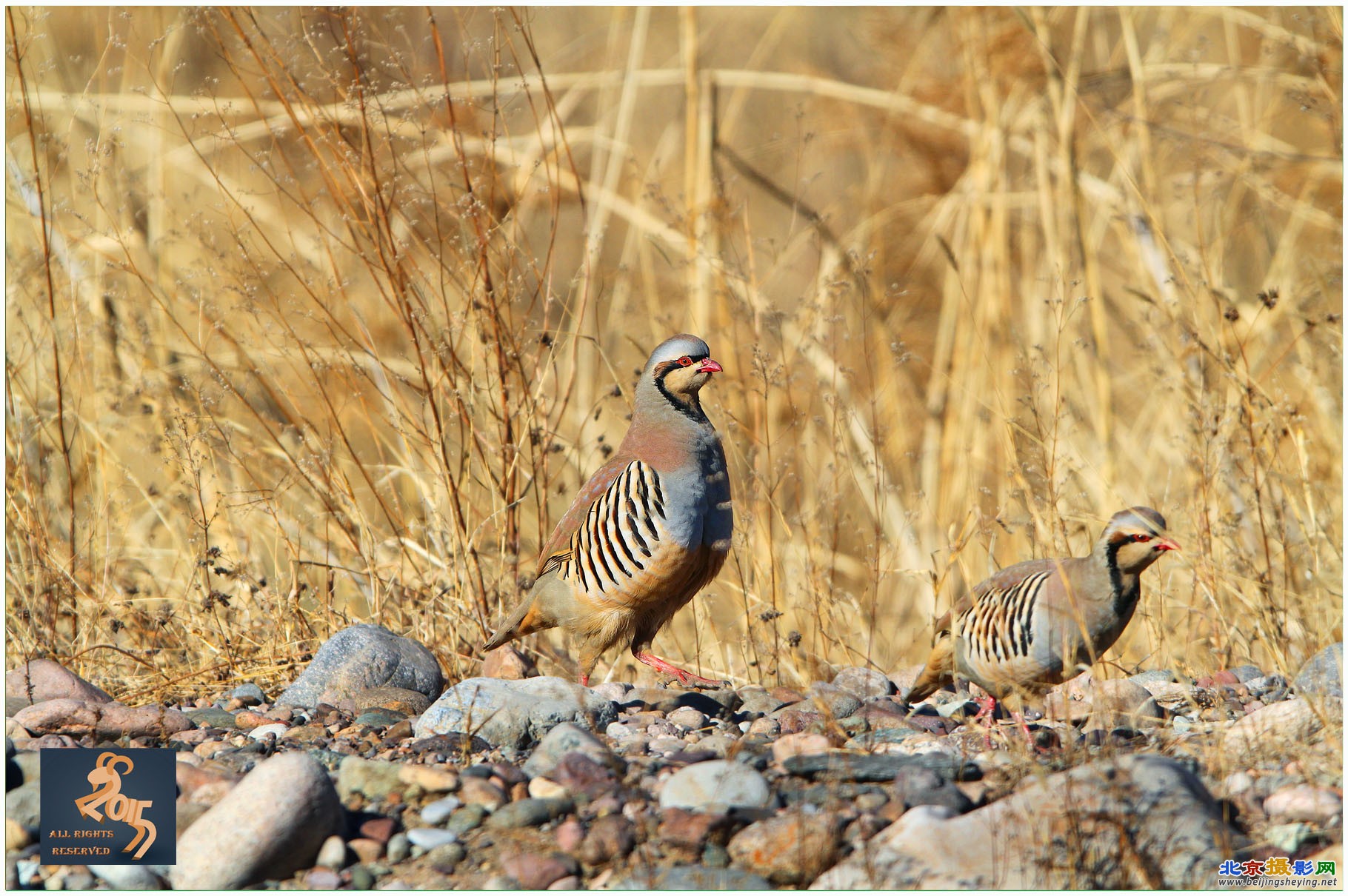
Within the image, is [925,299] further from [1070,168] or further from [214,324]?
[214,324]

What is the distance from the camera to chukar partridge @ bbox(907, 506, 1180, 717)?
3820mm

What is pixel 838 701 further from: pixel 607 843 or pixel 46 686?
pixel 46 686

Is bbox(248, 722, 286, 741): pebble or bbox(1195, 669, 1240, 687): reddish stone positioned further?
bbox(1195, 669, 1240, 687): reddish stone

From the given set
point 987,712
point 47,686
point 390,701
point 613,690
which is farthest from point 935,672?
point 47,686

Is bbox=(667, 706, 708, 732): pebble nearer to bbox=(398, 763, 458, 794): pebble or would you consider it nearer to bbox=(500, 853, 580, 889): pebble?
A: bbox=(398, 763, 458, 794): pebble

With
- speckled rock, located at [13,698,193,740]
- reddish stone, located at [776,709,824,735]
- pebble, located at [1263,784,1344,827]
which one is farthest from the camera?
reddish stone, located at [776,709,824,735]

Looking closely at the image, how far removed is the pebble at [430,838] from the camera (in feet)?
9.45

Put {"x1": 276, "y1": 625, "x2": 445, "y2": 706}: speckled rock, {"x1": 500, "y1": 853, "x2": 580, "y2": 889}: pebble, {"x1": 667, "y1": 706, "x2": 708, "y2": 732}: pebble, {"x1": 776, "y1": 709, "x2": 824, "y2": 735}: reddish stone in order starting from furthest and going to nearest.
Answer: {"x1": 276, "y1": 625, "x2": 445, "y2": 706}: speckled rock → {"x1": 667, "y1": 706, "x2": 708, "y2": 732}: pebble → {"x1": 776, "y1": 709, "x2": 824, "y2": 735}: reddish stone → {"x1": 500, "y1": 853, "x2": 580, "y2": 889}: pebble

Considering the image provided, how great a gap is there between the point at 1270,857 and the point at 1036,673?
1.20 metres

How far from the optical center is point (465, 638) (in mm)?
4957

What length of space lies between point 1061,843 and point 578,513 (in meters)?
2.22

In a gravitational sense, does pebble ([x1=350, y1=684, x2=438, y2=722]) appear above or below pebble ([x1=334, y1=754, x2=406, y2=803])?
below
